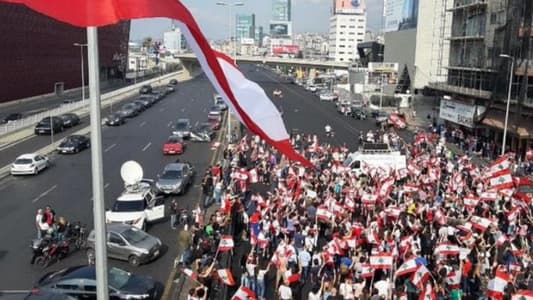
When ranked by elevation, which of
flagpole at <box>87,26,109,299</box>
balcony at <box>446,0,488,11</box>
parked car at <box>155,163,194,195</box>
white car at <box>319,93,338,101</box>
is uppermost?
balcony at <box>446,0,488,11</box>

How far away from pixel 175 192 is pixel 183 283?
425 inches

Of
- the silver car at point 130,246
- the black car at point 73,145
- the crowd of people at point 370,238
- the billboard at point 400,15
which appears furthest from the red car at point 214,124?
the billboard at point 400,15

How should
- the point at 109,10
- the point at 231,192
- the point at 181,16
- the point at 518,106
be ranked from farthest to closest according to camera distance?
the point at 518,106 → the point at 231,192 → the point at 181,16 → the point at 109,10

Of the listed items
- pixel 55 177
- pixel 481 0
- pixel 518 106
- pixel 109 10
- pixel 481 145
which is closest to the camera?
pixel 109 10

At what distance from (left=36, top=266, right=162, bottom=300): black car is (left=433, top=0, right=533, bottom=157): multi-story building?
2721cm

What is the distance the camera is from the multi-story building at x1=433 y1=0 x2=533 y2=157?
38969mm

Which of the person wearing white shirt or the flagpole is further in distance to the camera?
the person wearing white shirt

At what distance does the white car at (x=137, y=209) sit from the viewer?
20.4 m

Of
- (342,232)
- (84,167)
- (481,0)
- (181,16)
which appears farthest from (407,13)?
(181,16)

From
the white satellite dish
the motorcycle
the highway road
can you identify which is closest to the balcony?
the highway road

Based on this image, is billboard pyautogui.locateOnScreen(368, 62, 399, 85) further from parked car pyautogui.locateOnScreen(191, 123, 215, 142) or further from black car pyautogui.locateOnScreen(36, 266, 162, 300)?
black car pyautogui.locateOnScreen(36, 266, 162, 300)

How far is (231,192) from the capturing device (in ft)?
77.1

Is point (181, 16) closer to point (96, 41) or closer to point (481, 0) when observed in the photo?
point (96, 41)

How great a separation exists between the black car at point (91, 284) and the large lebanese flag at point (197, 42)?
798 cm
